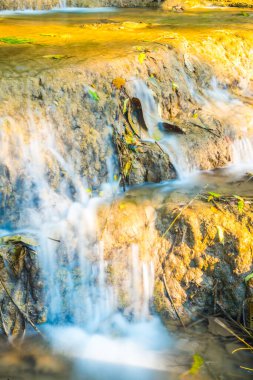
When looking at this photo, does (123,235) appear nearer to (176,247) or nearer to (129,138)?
(176,247)

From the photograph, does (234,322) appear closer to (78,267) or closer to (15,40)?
(78,267)

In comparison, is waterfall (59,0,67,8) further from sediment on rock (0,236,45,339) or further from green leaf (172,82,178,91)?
sediment on rock (0,236,45,339)

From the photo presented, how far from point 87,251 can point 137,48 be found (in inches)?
115

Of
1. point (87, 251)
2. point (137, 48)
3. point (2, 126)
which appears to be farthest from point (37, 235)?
point (137, 48)

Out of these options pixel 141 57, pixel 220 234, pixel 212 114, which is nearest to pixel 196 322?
pixel 220 234

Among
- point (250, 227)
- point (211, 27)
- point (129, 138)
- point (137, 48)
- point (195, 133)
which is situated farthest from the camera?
point (211, 27)

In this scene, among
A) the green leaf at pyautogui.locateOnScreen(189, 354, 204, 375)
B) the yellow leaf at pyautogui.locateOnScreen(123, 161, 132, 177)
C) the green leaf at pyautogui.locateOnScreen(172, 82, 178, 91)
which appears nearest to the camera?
the green leaf at pyautogui.locateOnScreen(189, 354, 204, 375)

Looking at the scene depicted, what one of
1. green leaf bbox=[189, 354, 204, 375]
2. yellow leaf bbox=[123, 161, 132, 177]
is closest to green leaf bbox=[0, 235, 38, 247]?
yellow leaf bbox=[123, 161, 132, 177]

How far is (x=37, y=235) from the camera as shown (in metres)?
4.20

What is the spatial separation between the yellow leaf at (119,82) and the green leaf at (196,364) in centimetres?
292

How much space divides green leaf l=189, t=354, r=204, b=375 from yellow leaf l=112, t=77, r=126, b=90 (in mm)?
2924

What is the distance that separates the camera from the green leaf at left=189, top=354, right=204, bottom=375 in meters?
3.69

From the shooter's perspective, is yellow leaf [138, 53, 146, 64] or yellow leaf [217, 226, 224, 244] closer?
yellow leaf [217, 226, 224, 244]

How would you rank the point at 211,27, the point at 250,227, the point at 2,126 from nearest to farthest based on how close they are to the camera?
the point at 250,227 → the point at 2,126 → the point at 211,27
